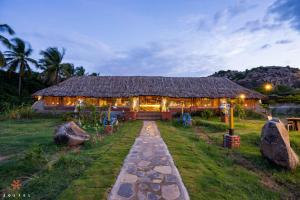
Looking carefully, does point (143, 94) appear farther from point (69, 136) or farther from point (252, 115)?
point (69, 136)

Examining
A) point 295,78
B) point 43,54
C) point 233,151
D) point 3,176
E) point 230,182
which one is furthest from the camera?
point 295,78

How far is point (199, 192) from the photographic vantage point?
3697mm

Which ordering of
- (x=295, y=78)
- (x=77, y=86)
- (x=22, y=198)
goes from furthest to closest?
(x=295, y=78)
(x=77, y=86)
(x=22, y=198)

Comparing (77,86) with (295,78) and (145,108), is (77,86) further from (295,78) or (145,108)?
(295,78)

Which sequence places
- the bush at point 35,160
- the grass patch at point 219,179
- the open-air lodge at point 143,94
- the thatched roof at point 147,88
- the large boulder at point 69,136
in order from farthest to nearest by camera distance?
the thatched roof at point 147,88 → the open-air lodge at point 143,94 → the large boulder at point 69,136 → the bush at point 35,160 → the grass patch at point 219,179

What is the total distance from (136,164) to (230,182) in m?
2.23

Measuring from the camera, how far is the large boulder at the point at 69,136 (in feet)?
25.2

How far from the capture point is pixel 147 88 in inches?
890

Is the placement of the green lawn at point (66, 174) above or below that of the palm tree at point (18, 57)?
below

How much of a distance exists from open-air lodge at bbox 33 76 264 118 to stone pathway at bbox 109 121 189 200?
14768mm

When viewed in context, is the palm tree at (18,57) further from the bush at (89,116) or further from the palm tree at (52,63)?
the bush at (89,116)

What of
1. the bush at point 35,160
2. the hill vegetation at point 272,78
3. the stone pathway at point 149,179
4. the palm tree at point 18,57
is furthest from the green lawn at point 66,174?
the hill vegetation at point 272,78

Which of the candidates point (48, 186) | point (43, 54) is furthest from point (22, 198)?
point (43, 54)

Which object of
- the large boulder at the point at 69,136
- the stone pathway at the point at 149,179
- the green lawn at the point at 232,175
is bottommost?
the green lawn at the point at 232,175
